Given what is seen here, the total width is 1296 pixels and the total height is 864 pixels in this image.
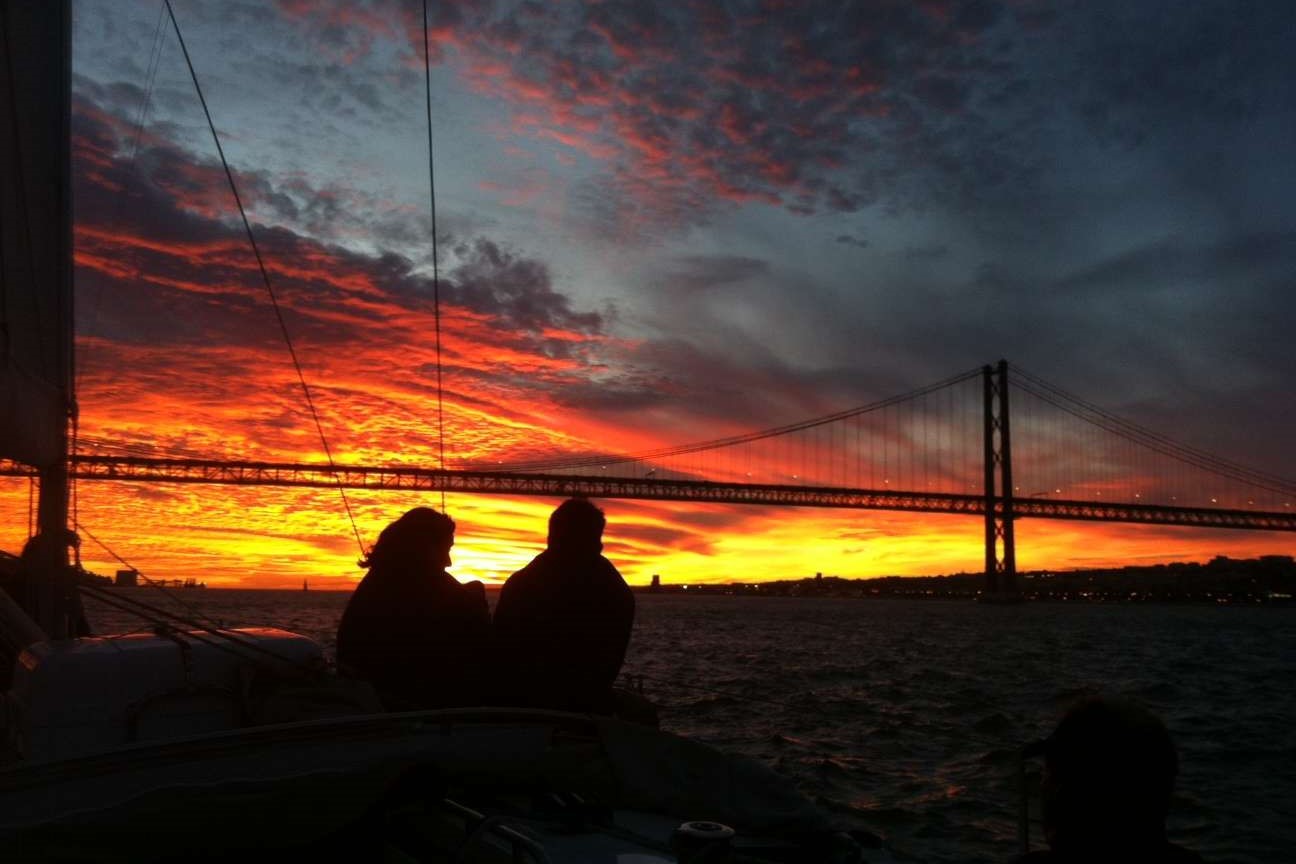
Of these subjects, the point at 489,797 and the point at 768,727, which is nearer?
the point at 489,797

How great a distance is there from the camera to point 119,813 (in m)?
1.63

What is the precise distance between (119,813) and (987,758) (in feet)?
26.2

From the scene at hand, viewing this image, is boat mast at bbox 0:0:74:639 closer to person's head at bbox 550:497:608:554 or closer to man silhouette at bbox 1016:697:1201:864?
person's head at bbox 550:497:608:554

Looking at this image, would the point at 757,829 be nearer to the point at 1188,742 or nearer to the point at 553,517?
the point at 553,517

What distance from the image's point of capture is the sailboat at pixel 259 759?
66.7 inches

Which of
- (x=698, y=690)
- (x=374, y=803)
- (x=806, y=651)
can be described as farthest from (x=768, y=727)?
(x=806, y=651)

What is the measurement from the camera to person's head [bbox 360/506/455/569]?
333cm

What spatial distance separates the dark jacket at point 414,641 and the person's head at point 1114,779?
2.13 metres

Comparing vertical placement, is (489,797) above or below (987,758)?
above

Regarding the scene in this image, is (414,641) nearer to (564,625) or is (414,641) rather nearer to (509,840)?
(564,625)

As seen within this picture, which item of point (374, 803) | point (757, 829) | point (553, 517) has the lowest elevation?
point (757, 829)

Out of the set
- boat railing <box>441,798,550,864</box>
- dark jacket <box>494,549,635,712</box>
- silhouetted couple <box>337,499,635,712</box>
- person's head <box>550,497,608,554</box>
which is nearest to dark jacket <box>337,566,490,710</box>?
silhouetted couple <box>337,499,635,712</box>

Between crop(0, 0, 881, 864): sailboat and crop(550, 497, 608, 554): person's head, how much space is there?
0.82m

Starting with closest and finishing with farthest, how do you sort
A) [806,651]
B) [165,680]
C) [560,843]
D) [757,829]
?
1. [560,843]
2. [757,829]
3. [165,680]
4. [806,651]
